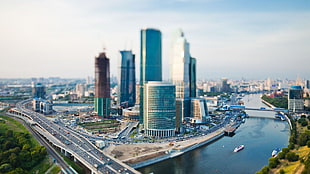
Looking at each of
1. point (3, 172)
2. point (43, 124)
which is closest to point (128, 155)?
point (3, 172)

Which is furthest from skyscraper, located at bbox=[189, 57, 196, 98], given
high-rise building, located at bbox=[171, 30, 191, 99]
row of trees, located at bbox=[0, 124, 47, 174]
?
row of trees, located at bbox=[0, 124, 47, 174]

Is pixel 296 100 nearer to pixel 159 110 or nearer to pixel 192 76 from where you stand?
pixel 192 76

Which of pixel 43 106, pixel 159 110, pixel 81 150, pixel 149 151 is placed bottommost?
pixel 149 151

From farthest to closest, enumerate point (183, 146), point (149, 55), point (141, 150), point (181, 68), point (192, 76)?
point (192, 76)
point (181, 68)
point (149, 55)
point (183, 146)
point (141, 150)

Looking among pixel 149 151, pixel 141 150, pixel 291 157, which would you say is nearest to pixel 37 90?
pixel 141 150

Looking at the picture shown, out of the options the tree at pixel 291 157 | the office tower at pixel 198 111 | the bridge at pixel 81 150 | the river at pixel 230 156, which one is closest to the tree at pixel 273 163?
the tree at pixel 291 157

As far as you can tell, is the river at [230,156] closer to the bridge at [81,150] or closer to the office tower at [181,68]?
the bridge at [81,150]

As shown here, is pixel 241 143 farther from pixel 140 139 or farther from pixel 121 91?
pixel 121 91
